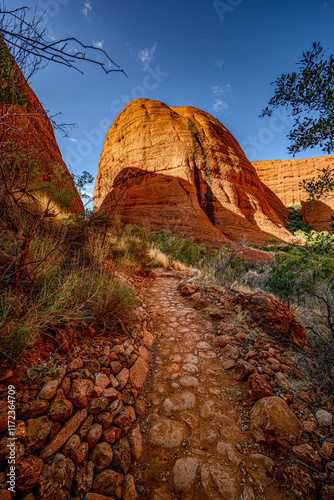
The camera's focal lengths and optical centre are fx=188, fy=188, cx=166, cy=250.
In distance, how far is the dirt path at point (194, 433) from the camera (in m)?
1.09

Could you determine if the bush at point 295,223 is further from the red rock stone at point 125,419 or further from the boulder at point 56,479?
the boulder at point 56,479

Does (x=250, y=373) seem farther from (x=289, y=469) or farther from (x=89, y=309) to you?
(x=89, y=309)

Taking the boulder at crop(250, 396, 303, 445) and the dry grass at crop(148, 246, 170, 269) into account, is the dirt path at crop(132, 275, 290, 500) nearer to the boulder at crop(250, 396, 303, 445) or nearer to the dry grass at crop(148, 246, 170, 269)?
the boulder at crop(250, 396, 303, 445)

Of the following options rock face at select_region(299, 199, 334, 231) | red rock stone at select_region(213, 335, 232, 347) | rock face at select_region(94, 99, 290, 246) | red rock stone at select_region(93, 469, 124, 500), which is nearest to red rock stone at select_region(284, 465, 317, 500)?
red rock stone at select_region(93, 469, 124, 500)

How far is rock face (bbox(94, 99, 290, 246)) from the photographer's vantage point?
1658cm

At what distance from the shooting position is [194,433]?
1373mm

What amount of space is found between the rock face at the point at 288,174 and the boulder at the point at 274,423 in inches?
1677

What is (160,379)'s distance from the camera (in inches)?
73.7

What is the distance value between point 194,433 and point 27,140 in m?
6.09

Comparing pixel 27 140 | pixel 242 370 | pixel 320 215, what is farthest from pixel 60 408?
pixel 320 215

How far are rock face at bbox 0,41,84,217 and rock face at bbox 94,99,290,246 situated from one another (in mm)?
8785

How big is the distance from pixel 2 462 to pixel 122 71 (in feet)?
8.12

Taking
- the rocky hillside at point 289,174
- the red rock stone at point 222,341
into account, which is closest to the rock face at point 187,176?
the red rock stone at point 222,341

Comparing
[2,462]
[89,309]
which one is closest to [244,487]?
[2,462]
